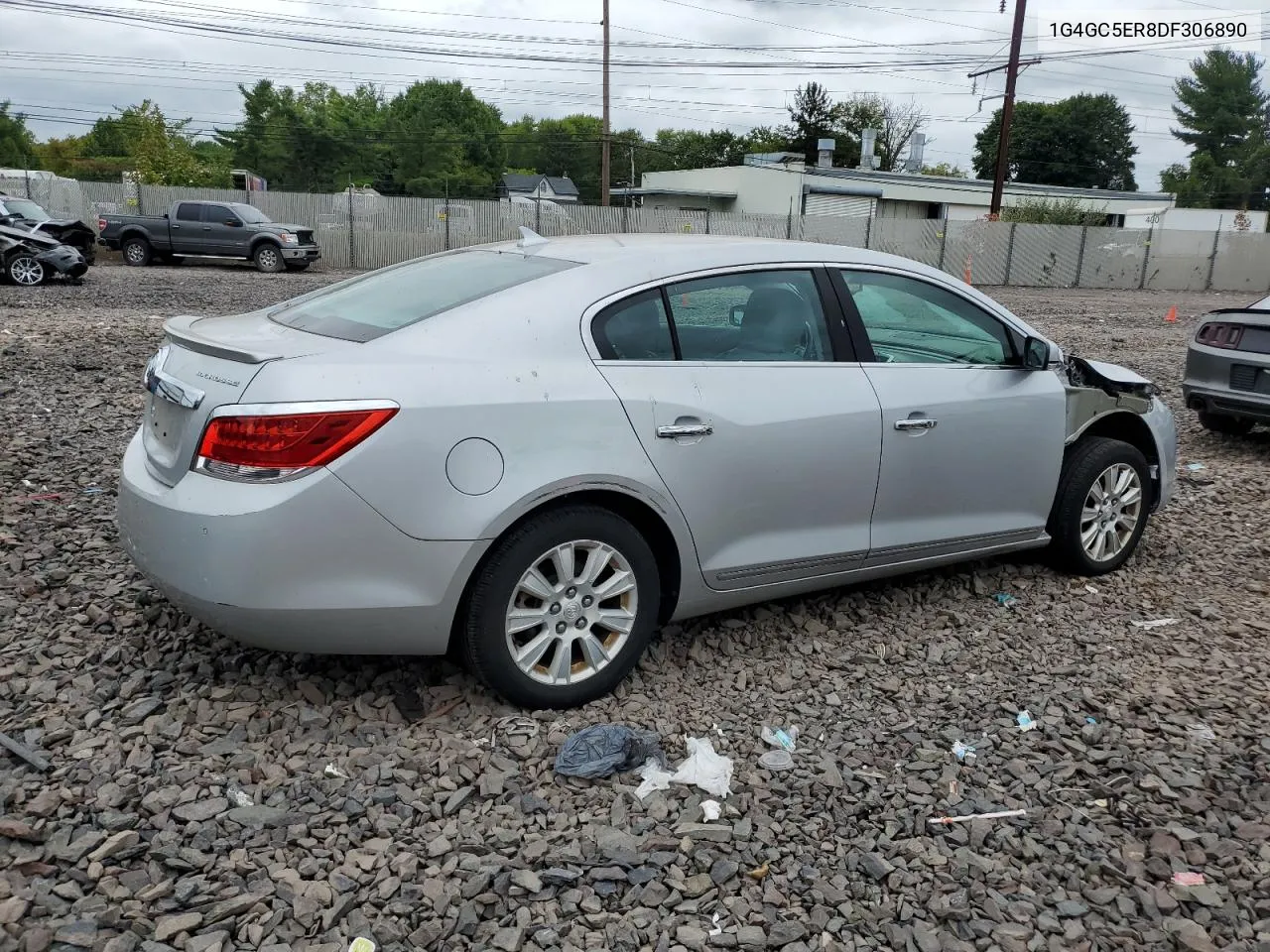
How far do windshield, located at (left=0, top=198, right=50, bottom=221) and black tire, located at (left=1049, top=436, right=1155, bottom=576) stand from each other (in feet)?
70.6

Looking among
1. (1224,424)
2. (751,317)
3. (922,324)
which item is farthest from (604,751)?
(1224,424)

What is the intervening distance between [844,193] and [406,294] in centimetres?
4566

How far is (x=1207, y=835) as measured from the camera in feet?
9.95

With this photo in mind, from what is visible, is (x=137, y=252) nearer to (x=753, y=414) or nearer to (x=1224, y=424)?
(x=1224, y=424)

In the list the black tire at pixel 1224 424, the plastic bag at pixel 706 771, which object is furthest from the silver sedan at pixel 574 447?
the black tire at pixel 1224 424

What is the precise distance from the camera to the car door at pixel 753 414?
3.63 meters

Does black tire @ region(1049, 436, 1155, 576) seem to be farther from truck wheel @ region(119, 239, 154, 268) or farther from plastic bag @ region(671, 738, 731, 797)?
truck wheel @ region(119, 239, 154, 268)

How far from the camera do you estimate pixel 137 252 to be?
83.3 ft

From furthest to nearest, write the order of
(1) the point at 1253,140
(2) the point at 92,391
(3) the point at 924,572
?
(1) the point at 1253,140 < (2) the point at 92,391 < (3) the point at 924,572

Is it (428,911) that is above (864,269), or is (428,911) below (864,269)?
below

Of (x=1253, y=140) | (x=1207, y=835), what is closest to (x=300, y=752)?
(x=1207, y=835)

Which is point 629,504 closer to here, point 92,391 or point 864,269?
point 864,269

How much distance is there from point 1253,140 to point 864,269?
3890 inches

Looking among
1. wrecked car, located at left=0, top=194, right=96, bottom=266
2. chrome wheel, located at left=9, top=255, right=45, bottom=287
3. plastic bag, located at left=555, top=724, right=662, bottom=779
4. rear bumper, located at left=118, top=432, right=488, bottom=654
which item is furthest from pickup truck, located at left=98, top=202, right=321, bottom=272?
plastic bag, located at left=555, top=724, right=662, bottom=779
